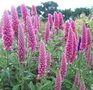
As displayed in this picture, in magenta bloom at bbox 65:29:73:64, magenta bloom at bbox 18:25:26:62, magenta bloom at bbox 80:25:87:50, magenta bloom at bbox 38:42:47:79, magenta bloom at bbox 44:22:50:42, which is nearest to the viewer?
magenta bloom at bbox 38:42:47:79

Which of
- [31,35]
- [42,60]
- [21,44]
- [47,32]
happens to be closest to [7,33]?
[31,35]

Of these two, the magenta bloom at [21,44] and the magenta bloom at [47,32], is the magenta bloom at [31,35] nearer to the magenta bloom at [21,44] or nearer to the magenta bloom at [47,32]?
the magenta bloom at [21,44]

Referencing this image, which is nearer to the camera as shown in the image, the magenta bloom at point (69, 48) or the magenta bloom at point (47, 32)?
the magenta bloom at point (69, 48)

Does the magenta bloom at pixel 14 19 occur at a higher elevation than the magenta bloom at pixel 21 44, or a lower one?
higher

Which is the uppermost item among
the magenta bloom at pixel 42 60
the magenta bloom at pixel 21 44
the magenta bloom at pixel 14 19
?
the magenta bloom at pixel 14 19

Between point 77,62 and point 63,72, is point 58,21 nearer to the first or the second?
point 77,62

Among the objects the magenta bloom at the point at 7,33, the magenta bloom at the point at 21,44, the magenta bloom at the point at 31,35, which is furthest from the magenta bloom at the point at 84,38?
the magenta bloom at the point at 21,44

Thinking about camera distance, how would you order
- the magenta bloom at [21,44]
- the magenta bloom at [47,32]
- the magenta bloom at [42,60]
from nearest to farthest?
the magenta bloom at [42,60], the magenta bloom at [21,44], the magenta bloom at [47,32]

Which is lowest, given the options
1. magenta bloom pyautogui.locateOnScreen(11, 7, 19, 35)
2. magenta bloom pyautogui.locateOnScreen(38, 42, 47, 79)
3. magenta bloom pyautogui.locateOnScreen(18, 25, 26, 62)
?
magenta bloom pyautogui.locateOnScreen(38, 42, 47, 79)

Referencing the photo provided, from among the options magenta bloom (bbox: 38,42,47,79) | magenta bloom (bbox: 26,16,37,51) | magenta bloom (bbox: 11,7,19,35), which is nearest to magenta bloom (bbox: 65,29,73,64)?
magenta bloom (bbox: 26,16,37,51)

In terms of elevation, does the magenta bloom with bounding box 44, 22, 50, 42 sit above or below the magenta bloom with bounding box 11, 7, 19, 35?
below

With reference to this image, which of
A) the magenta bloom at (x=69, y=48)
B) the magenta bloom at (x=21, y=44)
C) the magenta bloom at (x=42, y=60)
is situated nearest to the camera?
the magenta bloom at (x=42, y=60)

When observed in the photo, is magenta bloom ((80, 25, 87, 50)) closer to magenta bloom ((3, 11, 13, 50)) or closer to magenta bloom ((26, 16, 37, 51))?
magenta bloom ((26, 16, 37, 51))

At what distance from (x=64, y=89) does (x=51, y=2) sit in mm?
14478
